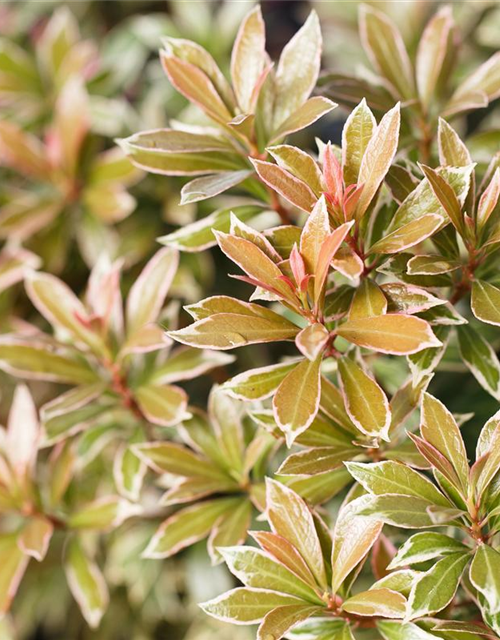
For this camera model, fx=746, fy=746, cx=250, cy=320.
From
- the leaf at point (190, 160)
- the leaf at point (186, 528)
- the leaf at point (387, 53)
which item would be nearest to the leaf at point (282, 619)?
the leaf at point (186, 528)

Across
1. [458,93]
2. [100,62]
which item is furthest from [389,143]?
[100,62]

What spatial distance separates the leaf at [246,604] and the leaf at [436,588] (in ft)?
0.37

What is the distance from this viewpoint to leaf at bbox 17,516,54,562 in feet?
2.63

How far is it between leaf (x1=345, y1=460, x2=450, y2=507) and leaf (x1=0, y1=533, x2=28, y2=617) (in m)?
0.47

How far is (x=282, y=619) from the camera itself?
0.57 metres

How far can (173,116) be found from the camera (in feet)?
4.41

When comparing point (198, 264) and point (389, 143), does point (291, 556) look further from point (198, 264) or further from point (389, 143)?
point (198, 264)

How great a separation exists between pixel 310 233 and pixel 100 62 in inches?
37.9

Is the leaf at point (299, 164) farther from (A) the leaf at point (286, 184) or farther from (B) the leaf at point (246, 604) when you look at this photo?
(B) the leaf at point (246, 604)

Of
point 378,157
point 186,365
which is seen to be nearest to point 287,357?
point 186,365

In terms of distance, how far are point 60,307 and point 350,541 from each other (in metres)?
0.46

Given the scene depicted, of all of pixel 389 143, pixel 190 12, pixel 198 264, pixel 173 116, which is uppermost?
pixel 389 143

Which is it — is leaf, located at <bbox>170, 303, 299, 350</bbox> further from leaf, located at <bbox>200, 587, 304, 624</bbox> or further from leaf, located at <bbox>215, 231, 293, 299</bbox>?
leaf, located at <bbox>200, 587, 304, 624</bbox>

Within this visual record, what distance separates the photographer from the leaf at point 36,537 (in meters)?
0.80
